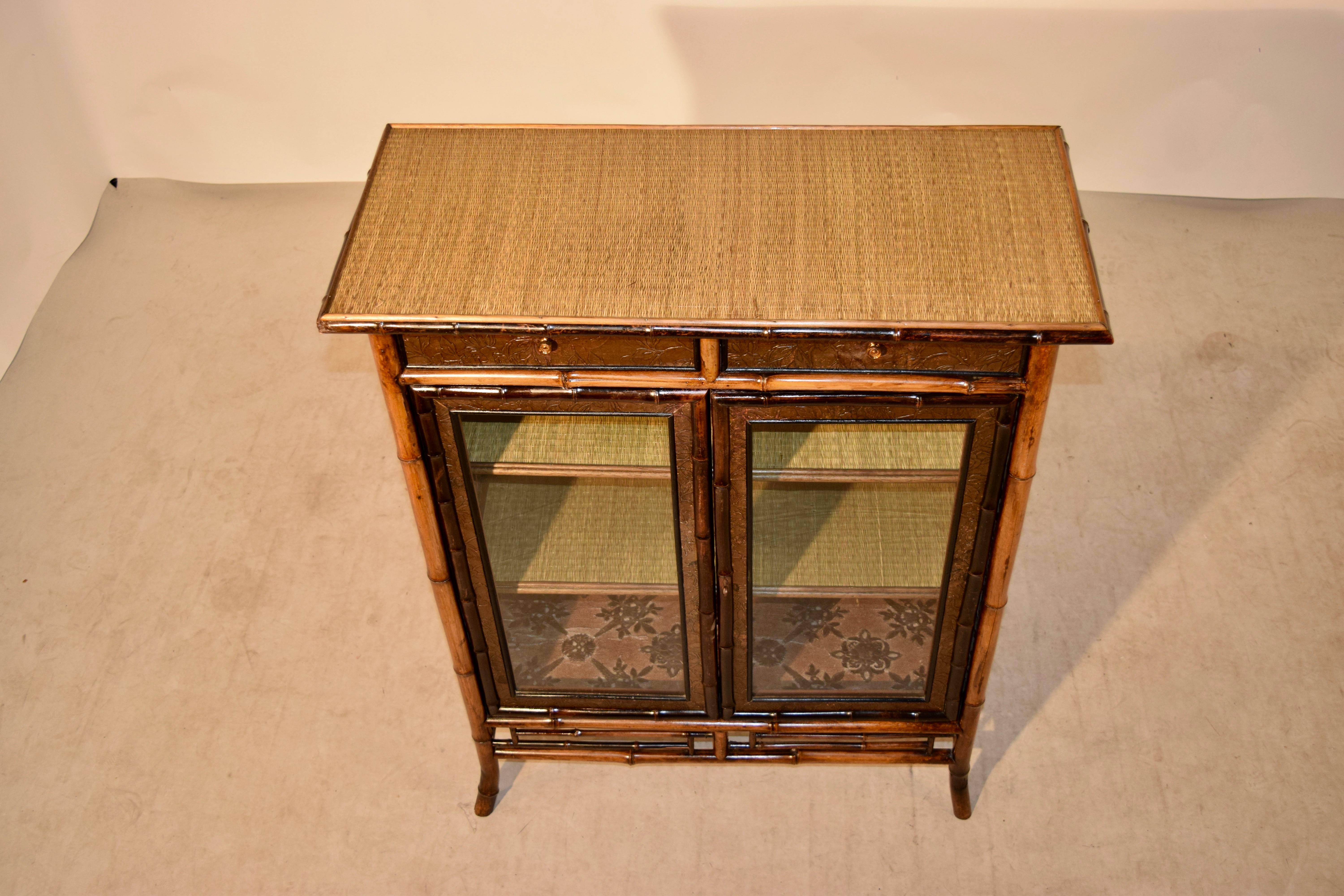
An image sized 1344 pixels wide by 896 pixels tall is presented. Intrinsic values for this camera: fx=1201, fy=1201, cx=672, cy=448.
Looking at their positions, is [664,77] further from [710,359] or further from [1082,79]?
[710,359]

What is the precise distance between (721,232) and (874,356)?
11.1 inches

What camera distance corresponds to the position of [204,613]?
2758 mm

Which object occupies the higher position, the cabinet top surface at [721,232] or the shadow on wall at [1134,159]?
the cabinet top surface at [721,232]

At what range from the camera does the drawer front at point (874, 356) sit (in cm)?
163

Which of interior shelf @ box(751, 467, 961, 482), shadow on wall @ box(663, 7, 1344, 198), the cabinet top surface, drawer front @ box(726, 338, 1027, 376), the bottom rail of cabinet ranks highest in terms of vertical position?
the cabinet top surface

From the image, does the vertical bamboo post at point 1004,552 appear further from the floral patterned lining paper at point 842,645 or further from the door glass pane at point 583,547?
the door glass pane at point 583,547

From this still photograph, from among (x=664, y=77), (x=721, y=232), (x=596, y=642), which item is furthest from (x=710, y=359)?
(x=664, y=77)

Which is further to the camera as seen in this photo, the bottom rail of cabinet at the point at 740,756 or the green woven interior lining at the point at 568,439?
the bottom rail of cabinet at the point at 740,756

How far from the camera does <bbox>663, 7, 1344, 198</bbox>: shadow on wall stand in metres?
3.26

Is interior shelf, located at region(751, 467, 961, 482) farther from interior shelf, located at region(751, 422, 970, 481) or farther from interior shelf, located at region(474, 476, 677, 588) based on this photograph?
interior shelf, located at region(474, 476, 677, 588)

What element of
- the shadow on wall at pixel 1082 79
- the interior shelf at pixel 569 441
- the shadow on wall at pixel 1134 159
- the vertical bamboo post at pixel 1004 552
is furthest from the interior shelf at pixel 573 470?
the shadow on wall at pixel 1082 79

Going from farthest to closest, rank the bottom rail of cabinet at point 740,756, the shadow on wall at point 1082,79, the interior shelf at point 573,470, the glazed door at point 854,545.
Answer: the shadow on wall at point 1082,79 < the bottom rail of cabinet at point 740,756 < the interior shelf at point 573,470 < the glazed door at point 854,545

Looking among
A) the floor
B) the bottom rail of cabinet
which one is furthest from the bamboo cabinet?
the floor

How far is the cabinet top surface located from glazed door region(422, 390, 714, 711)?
17 centimetres
